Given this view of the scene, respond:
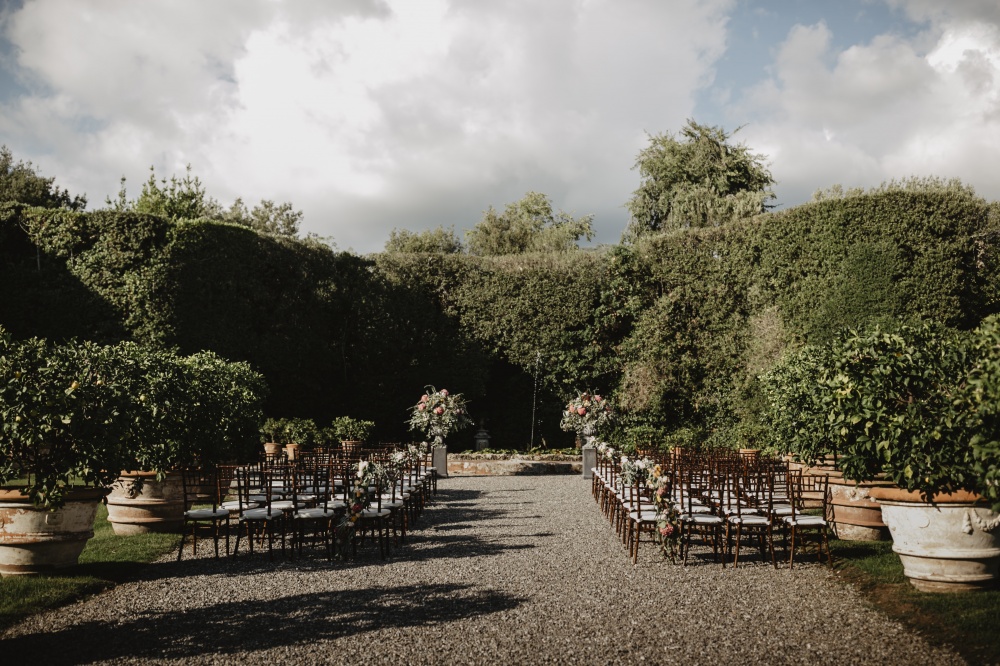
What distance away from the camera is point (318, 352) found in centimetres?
2133

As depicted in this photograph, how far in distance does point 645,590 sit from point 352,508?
3280 millimetres

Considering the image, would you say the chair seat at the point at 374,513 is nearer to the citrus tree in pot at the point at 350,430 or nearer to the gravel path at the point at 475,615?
the gravel path at the point at 475,615

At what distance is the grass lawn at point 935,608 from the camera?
16.6 feet

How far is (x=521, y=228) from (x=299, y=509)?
30.9 meters

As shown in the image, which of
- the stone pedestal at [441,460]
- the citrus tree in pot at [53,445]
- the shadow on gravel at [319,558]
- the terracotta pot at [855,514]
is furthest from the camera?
the stone pedestal at [441,460]

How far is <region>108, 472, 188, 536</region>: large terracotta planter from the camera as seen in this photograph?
30.5ft

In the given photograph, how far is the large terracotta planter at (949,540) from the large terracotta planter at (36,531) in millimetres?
6738

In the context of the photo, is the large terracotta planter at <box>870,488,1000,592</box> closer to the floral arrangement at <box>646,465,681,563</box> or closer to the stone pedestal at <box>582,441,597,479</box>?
the floral arrangement at <box>646,465,681,563</box>

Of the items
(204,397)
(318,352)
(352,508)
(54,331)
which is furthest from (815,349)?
(54,331)

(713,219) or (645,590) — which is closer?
(645,590)

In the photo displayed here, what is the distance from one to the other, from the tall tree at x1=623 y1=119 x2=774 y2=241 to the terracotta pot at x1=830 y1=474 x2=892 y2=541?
20.9m

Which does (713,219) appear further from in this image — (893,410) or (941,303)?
(893,410)

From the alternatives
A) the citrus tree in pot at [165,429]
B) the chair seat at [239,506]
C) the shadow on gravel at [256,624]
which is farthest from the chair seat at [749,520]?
the citrus tree in pot at [165,429]

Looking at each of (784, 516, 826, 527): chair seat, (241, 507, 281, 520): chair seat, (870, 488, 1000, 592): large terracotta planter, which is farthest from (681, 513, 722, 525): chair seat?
(241, 507, 281, 520): chair seat
